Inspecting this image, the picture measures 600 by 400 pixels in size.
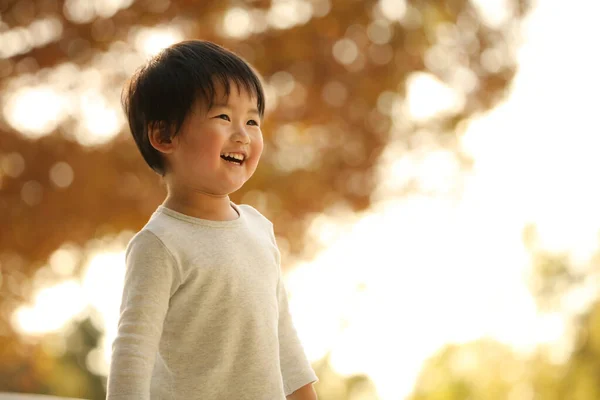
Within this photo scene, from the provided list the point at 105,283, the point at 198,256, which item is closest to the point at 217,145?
the point at 198,256

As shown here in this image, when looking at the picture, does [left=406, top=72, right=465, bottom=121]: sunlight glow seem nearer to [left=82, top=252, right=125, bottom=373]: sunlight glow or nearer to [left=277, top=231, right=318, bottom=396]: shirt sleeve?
[left=82, top=252, right=125, bottom=373]: sunlight glow

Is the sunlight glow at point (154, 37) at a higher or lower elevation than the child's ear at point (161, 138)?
higher

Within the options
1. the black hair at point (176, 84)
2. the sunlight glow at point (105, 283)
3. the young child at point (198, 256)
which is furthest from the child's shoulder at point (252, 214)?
the sunlight glow at point (105, 283)

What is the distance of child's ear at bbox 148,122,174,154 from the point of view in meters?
1.06

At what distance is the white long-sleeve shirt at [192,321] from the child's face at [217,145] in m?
0.05

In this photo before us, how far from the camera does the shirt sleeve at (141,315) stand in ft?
3.04

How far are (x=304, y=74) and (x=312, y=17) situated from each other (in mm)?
228

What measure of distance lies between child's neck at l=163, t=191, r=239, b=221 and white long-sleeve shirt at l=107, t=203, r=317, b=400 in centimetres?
2

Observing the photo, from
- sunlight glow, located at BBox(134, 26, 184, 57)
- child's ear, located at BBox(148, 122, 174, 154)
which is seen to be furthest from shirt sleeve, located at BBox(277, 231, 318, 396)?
sunlight glow, located at BBox(134, 26, 184, 57)

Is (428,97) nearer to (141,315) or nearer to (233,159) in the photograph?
(233,159)

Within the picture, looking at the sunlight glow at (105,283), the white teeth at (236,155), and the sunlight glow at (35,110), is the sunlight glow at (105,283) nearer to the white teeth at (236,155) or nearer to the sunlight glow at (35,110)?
the sunlight glow at (35,110)

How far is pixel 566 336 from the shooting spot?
3.08 meters

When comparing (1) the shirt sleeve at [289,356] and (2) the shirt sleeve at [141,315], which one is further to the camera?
(1) the shirt sleeve at [289,356]

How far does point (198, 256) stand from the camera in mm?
994
